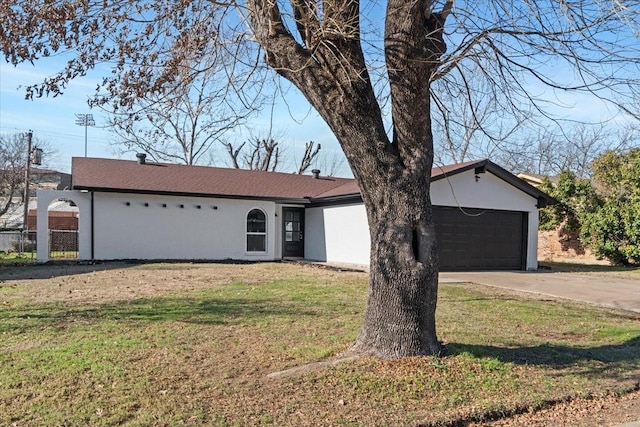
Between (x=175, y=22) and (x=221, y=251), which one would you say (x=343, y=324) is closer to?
(x=175, y=22)

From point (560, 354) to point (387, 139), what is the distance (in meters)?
3.43

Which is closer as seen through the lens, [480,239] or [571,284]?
[571,284]

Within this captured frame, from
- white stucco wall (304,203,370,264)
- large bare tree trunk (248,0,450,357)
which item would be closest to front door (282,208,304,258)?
white stucco wall (304,203,370,264)

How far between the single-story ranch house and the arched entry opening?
130 cm

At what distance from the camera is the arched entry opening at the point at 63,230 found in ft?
70.0

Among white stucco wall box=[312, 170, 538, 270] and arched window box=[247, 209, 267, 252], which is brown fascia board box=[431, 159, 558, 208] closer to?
white stucco wall box=[312, 170, 538, 270]

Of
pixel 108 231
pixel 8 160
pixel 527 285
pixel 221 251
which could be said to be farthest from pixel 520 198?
pixel 8 160

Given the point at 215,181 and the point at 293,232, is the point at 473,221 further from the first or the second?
the point at 215,181

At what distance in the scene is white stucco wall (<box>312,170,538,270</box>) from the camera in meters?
18.0

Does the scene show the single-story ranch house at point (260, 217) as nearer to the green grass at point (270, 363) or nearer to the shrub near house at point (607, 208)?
the shrub near house at point (607, 208)

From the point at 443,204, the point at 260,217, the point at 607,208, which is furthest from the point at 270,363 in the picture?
the point at 607,208

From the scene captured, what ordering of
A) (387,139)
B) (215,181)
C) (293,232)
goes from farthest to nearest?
(293,232) → (215,181) → (387,139)

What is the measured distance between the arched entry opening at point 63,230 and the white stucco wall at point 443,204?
29.8ft

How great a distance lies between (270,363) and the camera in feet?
18.7
